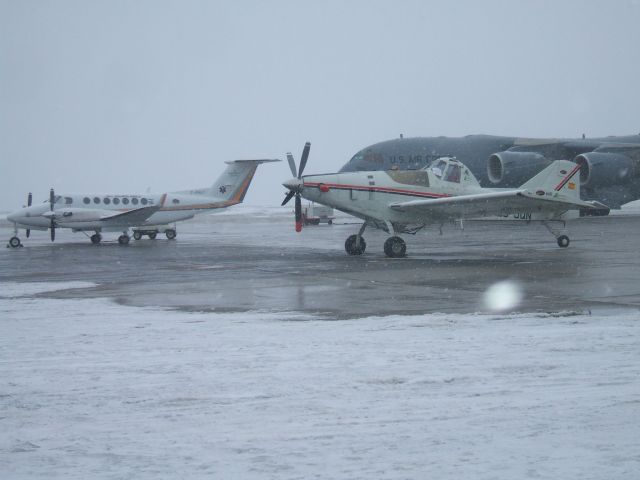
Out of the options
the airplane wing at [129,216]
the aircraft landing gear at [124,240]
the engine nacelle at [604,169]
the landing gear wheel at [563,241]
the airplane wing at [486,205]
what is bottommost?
the aircraft landing gear at [124,240]

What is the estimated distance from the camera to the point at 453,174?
2241 cm

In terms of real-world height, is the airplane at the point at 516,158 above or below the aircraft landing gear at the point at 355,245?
above

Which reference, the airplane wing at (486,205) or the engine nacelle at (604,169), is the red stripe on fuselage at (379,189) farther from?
the engine nacelle at (604,169)

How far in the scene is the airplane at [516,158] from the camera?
43.4 m

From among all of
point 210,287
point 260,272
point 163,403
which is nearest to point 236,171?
point 260,272

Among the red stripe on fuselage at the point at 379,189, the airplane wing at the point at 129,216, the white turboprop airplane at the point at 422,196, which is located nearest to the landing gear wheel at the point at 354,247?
the white turboprop airplane at the point at 422,196

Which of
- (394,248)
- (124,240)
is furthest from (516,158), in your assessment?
(394,248)

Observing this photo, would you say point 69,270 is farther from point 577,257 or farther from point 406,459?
point 406,459

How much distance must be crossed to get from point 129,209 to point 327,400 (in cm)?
3180

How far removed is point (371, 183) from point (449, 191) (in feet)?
Result: 7.54

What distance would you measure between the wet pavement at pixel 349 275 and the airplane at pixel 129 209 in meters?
6.61

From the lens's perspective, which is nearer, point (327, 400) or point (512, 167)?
point (327, 400)

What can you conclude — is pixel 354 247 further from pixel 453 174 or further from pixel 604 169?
pixel 604 169

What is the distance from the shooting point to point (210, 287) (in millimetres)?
14352
